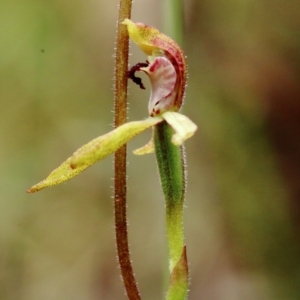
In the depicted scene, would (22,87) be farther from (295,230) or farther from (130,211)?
(295,230)

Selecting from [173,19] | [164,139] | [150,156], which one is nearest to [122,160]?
[164,139]

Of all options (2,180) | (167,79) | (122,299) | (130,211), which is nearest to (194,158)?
(130,211)

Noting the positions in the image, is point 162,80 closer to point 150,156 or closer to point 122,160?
point 122,160

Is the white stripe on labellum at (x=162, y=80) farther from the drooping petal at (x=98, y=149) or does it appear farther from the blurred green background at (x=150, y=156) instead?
the blurred green background at (x=150, y=156)

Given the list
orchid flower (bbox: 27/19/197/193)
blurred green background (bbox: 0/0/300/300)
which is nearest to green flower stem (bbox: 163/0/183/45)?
blurred green background (bbox: 0/0/300/300)

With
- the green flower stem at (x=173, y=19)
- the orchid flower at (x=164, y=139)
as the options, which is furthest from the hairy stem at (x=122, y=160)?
Answer: the green flower stem at (x=173, y=19)

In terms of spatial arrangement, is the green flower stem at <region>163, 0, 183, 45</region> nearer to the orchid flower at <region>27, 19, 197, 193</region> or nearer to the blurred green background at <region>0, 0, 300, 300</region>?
the blurred green background at <region>0, 0, 300, 300</region>

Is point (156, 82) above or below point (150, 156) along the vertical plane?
above
